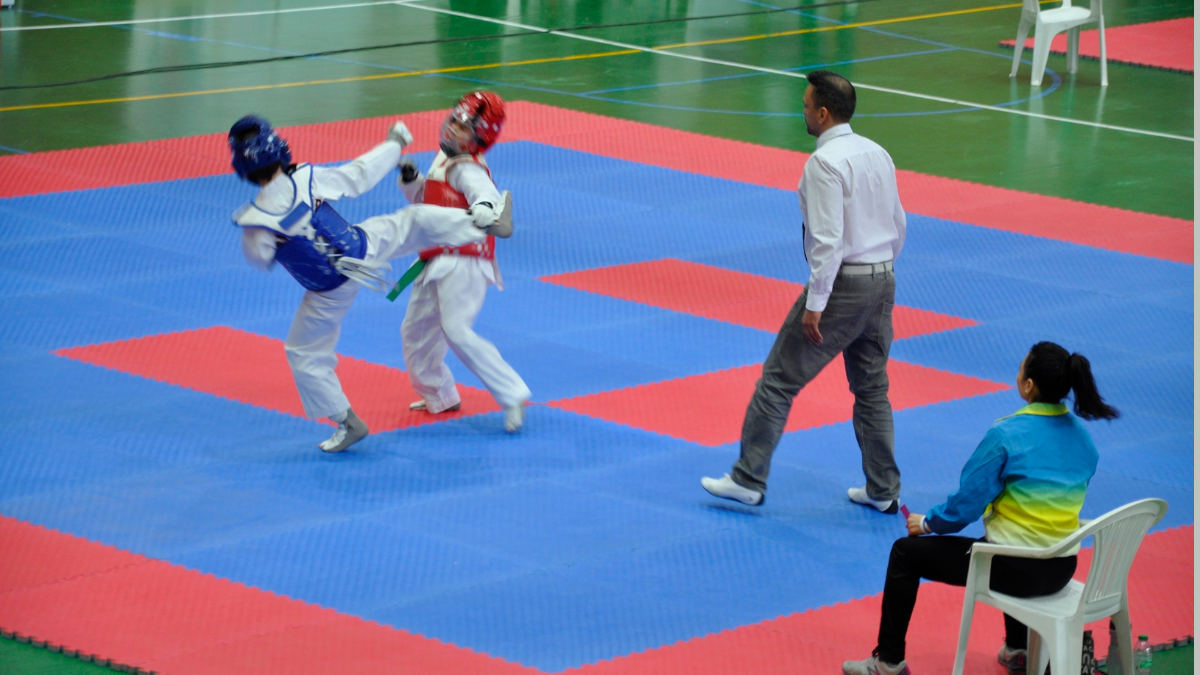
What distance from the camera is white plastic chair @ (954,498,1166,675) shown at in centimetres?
476

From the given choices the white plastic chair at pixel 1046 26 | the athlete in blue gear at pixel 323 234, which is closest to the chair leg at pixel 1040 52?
the white plastic chair at pixel 1046 26

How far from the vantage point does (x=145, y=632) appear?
5668 mm

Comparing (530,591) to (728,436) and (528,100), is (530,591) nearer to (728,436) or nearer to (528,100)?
(728,436)

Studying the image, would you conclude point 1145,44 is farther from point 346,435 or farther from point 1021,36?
point 346,435

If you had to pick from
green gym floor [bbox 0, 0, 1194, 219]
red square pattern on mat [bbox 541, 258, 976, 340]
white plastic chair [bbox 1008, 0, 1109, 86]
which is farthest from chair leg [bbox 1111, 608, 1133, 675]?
white plastic chair [bbox 1008, 0, 1109, 86]

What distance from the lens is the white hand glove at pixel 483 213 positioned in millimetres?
7328

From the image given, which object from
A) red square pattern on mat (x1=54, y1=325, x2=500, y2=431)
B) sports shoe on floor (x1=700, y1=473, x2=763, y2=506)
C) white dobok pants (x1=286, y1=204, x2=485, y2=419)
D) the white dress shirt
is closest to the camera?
the white dress shirt

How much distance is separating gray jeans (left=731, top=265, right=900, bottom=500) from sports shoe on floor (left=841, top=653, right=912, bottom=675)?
4.73ft

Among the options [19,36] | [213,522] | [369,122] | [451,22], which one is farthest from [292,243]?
[451,22]

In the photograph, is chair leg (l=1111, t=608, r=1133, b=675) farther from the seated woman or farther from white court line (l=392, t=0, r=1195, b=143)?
white court line (l=392, t=0, r=1195, b=143)

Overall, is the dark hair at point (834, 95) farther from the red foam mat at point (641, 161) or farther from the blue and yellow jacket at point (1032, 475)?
the red foam mat at point (641, 161)

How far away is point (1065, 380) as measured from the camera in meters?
4.96

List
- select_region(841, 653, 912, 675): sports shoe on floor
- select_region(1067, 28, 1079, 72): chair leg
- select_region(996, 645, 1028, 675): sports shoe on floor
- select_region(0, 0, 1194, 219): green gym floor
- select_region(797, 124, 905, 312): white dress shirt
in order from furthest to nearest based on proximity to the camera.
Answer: select_region(1067, 28, 1079, 72): chair leg → select_region(0, 0, 1194, 219): green gym floor → select_region(797, 124, 905, 312): white dress shirt → select_region(996, 645, 1028, 675): sports shoe on floor → select_region(841, 653, 912, 675): sports shoe on floor

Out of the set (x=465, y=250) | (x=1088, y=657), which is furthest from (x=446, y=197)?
(x=1088, y=657)
